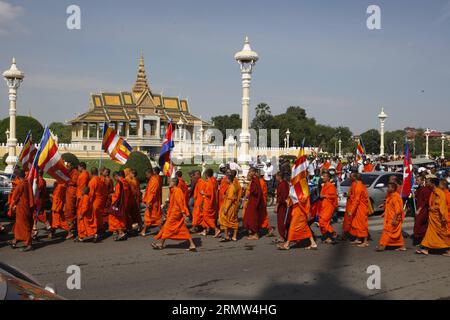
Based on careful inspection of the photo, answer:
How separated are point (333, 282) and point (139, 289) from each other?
8.60 ft

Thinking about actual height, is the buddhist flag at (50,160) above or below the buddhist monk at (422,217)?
above

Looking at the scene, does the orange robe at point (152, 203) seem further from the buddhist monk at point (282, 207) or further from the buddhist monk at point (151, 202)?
the buddhist monk at point (282, 207)

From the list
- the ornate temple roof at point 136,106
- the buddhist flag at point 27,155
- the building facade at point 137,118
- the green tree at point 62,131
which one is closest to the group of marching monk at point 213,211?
the buddhist flag at point 27,155

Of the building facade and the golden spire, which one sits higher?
the golden spire

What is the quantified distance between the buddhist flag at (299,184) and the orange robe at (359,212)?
1.17 metres

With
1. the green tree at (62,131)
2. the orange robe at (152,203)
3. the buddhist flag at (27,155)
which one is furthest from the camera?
the green tree at (62,131)

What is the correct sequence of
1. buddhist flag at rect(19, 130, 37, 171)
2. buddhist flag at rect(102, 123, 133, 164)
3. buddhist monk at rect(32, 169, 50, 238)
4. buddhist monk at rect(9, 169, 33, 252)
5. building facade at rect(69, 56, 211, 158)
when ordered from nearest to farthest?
buddhist monk at rect(9, 169, 33, 252), buddhist monk at rect(32, 169, 50, 238), buddhist flag at rect(19, 130, 37, 171), buddhist flag at rect(102, 123, 133, 164), building facade at rect(69, 56, 211, 158)

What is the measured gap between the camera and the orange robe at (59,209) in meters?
9.95

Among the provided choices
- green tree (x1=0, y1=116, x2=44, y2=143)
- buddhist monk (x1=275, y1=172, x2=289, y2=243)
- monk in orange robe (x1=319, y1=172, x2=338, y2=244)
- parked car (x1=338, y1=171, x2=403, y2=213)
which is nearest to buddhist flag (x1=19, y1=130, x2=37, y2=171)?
buddhist monk (x1=275, y1=172, x2=289, y2=243)

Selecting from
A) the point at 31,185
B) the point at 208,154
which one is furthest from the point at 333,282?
the point at 208,154

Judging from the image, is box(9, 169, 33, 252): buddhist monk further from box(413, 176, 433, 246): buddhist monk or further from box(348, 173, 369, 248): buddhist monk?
box(413, 176, 433, 246): buddhist monk

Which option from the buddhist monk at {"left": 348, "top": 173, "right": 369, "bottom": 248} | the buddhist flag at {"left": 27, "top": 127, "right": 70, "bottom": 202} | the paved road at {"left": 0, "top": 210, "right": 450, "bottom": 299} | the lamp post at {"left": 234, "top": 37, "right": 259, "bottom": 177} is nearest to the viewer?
the paved road at {"left": 0, "top": 210, "right": 450, "bottom": 299}

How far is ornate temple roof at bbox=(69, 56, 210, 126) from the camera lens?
60438mm

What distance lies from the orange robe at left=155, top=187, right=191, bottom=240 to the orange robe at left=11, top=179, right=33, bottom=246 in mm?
2322
